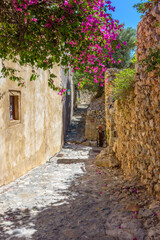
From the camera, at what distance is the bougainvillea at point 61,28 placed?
10.9ft

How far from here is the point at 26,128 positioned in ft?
21.7

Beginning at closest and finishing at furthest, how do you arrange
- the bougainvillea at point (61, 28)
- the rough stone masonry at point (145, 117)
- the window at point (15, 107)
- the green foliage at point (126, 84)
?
the bougainvillea at point (61, 28)
the rough stone masonry at point (145, 117)
the green foliage at point (126, 84)
the window at point (15, 107)

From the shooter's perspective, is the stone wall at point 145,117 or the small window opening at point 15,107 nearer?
the stone wall at point 145,117

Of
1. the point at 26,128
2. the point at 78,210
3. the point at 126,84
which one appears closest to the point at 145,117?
the point at 126,84

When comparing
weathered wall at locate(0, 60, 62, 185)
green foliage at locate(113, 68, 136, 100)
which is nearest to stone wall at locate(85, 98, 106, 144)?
weathered wall at locate(0, 60, 62, 185)

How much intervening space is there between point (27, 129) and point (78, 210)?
140 inches

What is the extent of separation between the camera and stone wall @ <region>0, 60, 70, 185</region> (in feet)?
17.3

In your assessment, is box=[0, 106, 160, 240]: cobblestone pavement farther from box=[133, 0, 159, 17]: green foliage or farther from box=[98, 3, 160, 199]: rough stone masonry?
box=[133, 0, 159, 17]: green foliage

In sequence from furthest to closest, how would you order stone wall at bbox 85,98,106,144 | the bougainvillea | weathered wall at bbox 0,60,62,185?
stone wall at bbox 85,98,106,144
weathered wall at bbox 0,60,62,185
the bougainvillea

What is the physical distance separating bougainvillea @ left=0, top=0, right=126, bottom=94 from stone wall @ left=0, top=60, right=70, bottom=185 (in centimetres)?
160

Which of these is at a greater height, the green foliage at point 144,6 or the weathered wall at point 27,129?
the green foliage at point 144,6

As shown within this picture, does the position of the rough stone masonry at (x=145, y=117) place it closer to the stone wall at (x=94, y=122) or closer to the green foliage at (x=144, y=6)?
the green foliage at (x=144, y=6)

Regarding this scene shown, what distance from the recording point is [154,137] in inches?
140

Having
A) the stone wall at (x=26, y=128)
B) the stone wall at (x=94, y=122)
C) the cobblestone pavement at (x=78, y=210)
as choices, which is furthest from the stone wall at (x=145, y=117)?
the stone wall at (x=94, y=122)
